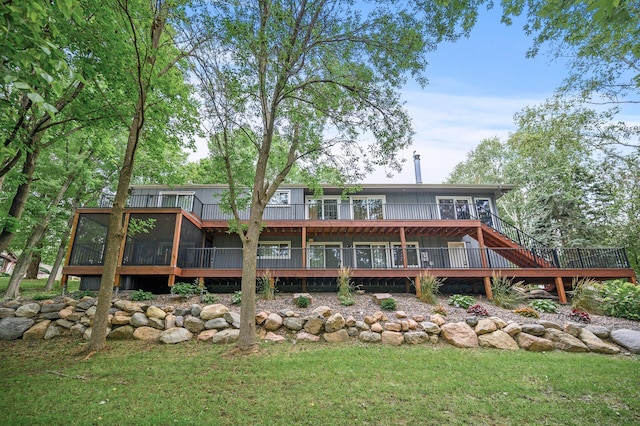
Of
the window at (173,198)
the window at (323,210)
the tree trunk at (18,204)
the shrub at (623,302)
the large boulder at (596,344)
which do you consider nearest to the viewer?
the large boulder at (596,344)

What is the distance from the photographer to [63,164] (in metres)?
14.0

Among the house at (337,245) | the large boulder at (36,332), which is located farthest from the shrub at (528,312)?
the large boulder at (36,332)

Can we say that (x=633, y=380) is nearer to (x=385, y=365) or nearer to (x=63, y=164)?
(x=385, y=365)

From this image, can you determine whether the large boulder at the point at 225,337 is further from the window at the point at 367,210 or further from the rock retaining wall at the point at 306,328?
the window at the point at 367,210

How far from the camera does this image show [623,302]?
28.4 ft

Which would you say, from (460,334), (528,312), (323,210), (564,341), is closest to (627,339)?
(564,341)

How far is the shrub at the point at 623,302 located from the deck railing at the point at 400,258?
1.76 metres

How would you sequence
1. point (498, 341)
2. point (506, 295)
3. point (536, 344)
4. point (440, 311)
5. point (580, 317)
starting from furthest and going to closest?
point (506, 295)
point (440, 311)
point (580, 317)
point (498, 341)
point (536, 344)

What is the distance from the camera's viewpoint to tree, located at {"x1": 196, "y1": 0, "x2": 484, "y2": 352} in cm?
666

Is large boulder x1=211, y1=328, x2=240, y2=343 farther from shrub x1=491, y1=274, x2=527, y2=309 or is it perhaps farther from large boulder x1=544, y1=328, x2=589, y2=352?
shrub x1=491, y1=274, x2=527, y2=309

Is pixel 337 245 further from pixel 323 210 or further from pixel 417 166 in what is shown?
pixel 417 166

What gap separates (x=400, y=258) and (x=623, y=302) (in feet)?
24.0

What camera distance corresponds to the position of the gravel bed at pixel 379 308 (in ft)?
26.8

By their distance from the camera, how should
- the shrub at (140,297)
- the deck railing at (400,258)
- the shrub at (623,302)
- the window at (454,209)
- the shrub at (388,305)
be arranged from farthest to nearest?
1. the window at (454,209)
2. the deck railing at (400,258)
3. the shrub at (140,297)
4. the shrub at (388,305)
5. the shrub at (623,302)
